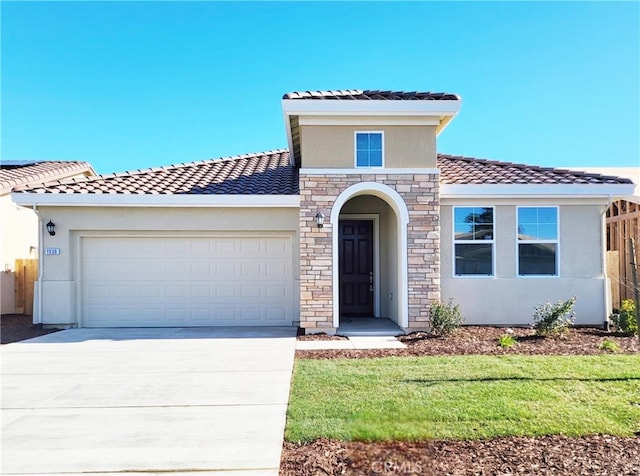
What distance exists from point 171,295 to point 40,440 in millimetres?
6602

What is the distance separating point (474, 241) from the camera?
10.2 meters

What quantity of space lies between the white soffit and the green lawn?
14.9 feet

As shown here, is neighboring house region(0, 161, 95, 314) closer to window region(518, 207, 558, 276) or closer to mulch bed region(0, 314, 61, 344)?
mulch bed region(0, 314, 61, 344)

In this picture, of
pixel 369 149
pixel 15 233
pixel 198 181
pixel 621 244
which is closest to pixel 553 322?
pixel 369 149

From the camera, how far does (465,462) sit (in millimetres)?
3680

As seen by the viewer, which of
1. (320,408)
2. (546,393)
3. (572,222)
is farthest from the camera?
(572,222)

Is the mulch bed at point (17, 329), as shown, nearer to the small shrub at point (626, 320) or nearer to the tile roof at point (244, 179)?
the tile roof at point (244, 179)

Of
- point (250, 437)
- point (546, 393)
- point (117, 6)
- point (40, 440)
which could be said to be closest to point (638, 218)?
point (546, 393)

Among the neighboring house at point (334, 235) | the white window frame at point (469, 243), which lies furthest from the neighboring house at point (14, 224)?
the white window frame at point (469, 243)

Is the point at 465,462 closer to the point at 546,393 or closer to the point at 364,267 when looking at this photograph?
the point at 546,393

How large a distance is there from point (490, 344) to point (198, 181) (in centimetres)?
847

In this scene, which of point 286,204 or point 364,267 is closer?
point 286,204

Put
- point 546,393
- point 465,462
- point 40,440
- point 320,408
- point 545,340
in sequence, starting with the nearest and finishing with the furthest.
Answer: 1. point 465,462
2. point 40,440
3. point 320,408
4. point 546,393
5. point 545,340

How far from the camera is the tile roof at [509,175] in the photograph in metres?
10.2
